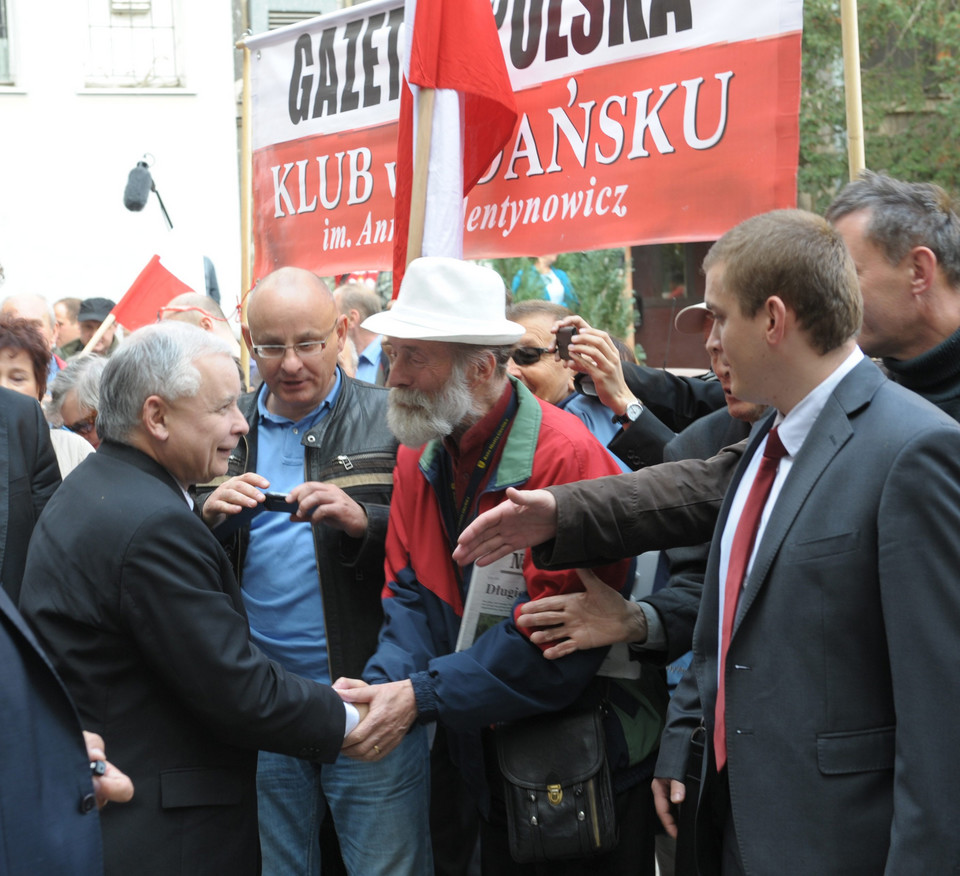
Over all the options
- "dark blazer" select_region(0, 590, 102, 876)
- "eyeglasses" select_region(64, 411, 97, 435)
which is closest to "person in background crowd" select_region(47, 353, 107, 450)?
"eyeglasses" select_region(64, 411, 97, 435)

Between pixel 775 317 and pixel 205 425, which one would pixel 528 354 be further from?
pixel 775 317

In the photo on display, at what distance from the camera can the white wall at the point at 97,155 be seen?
54.4 ft

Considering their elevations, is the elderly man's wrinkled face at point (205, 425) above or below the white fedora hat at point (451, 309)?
below

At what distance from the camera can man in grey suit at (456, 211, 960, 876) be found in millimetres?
1948

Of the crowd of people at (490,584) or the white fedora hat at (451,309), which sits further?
the white fedora hat at (451,309)

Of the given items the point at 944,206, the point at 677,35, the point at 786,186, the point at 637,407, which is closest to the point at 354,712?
the point at 637,407

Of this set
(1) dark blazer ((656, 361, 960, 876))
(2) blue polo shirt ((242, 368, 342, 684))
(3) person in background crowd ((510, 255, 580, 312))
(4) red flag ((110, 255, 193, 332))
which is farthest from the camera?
(3) person in background crowd ((510, 255, 580, 312))

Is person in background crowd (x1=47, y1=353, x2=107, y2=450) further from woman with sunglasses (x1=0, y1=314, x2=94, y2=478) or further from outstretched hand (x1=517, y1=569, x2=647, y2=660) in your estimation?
outstretched hand (x1=517, y1=569, x2=647, y2=660)

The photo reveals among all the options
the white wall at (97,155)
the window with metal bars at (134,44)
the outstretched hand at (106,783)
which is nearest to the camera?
the outstretched hand at (106,783)

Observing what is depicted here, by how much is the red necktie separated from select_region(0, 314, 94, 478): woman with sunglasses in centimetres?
313

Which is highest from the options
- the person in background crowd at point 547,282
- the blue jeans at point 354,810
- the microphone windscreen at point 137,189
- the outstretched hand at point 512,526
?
the microphone windscreen at point 137,189

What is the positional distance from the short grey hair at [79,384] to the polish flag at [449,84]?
139cm

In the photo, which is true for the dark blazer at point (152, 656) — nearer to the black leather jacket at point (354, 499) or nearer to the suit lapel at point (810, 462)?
the black leather jacket at point (354, 499)

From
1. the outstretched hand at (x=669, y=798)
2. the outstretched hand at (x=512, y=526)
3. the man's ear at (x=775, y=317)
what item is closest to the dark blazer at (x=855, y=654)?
the man's ear at (x=775, y=317)
